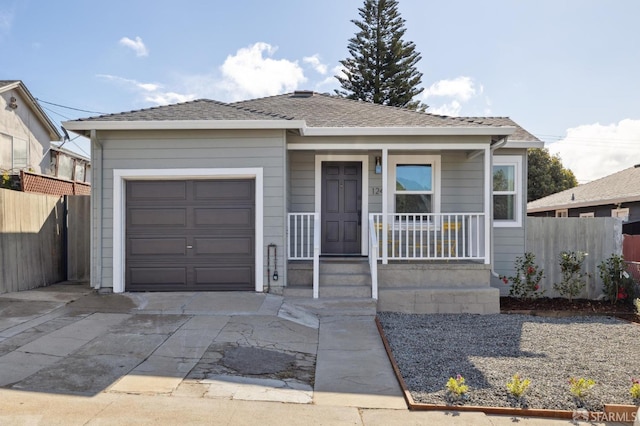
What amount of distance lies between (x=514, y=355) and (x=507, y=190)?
495 centimetres

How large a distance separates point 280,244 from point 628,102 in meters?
13.4

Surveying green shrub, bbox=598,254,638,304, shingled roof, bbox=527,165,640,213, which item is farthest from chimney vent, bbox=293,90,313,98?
shingled roof, bbox=527,165,640,213

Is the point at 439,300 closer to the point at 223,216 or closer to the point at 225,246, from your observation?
the point at 225,246

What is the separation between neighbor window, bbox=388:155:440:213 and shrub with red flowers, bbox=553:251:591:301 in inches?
106

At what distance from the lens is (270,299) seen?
7.00m

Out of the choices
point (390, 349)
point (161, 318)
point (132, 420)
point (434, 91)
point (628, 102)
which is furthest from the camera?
point (434, 91)

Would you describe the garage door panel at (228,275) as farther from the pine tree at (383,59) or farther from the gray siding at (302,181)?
the pine tree at (383,59)

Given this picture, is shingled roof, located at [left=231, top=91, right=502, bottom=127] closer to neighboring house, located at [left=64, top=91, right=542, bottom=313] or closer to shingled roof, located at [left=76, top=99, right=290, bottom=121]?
neighboring house, located at [left=64, top=91, right=542, bottom=313]

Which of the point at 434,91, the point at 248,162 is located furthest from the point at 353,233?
the point at 434,91

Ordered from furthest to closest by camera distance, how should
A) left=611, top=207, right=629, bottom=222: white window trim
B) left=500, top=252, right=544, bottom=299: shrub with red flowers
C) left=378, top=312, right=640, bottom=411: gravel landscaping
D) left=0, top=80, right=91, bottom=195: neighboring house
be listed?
left=611, top=207, right=629, bottom=222: white window trim, left=0, top=80, right=91, bottom=195: neighboring house, left=500, top=252, right=544, bottom=299: shrub with red flowers, left=378, top=312, right=640, bottom=411: gravel landscaping

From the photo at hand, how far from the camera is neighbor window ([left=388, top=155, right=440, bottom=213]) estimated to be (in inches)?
360

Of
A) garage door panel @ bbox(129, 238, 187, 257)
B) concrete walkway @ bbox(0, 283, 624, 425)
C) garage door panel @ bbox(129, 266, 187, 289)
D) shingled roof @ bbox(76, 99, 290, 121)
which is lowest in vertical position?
concrete walkway @ bbox(0, 283, 624, 425)

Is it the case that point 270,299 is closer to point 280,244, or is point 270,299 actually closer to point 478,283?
point 280,244

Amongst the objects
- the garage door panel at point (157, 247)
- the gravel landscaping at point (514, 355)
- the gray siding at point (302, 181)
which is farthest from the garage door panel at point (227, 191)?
the gravel landscaping at point (514, 355)
